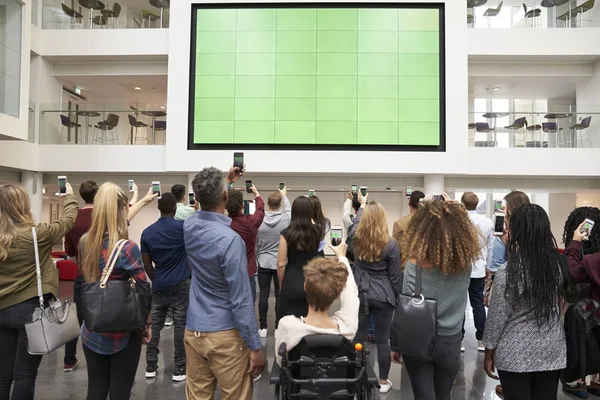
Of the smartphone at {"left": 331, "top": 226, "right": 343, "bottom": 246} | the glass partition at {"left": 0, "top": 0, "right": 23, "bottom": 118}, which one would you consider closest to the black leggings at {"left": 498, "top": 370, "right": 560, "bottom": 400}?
the smartphone at {"left": 331, "top": 226, "right": 343, "bottom": 246}

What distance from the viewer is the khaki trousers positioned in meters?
2.37

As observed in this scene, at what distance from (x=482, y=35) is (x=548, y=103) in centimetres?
615

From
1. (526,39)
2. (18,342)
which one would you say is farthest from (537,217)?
(526,39)

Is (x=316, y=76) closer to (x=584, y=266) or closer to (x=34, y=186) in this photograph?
(x=34, y=186)

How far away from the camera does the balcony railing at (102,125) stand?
11914 millimetres

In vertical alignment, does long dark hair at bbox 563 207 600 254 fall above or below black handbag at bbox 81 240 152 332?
above

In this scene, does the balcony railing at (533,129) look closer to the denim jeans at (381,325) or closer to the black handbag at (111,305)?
the denim jeans at (381,325)

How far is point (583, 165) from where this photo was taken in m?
11.3

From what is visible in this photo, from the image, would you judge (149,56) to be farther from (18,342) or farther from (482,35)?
(18,342)

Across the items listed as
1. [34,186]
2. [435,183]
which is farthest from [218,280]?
[34,186]

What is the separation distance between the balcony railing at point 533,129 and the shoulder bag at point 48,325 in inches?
420

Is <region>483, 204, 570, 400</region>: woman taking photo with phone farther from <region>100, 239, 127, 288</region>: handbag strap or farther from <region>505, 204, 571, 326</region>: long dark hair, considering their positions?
<region>100, 239, 127, 288</region>: handbag strap

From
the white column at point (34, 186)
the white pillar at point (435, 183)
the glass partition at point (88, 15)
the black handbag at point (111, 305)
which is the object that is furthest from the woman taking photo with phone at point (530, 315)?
the white column at point (34, 186)

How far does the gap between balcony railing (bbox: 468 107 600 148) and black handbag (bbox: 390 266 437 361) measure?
10.1 meters
